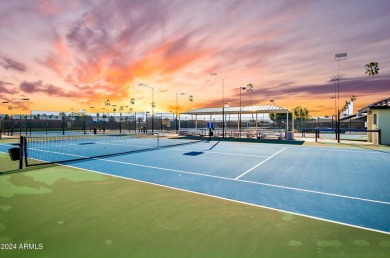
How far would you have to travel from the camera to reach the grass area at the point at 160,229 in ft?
13.2

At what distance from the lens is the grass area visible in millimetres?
4020

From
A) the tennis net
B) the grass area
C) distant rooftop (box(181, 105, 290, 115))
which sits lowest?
the grass area

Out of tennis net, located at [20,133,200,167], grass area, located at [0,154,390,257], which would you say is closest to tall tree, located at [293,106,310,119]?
tennis net, located at [20,133,200,167]

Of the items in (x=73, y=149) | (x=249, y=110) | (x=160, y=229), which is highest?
(x=249, y=110)

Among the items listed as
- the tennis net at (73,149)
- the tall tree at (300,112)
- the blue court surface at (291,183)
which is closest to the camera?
the blue court surface at (291,183)

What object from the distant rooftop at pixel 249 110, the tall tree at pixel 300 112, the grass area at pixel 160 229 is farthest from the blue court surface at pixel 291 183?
the tall tree at pixel 300 112

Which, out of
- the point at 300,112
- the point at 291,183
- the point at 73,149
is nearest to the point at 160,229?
the point at 291,183

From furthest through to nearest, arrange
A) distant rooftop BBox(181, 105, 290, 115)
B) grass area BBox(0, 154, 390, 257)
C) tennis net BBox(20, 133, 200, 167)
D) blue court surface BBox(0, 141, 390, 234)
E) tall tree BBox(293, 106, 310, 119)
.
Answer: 1. tall tree BBox(293, 106, 310, 119)
2. distant rooftop BBox(181, 105, 290, 115)
3. tennis net BBox(20, 133, 200, 167)
4. blue court surface BBox(0, 141, 390, 234)
5. grass area BBox(0, 154, 390, 257)

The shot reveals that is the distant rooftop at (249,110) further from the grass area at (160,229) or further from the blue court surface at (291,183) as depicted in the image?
the grass area at (160,229)

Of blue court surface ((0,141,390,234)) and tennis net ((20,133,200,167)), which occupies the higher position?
A: tennis net ((20,133,200,167))

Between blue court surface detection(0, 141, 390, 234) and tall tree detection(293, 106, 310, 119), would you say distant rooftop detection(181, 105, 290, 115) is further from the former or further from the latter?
tall tree detection(293, 106, 310, 119)

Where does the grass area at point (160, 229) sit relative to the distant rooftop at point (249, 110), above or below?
below

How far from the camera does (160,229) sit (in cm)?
481

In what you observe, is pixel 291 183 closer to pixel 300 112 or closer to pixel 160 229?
pixel 160 229
